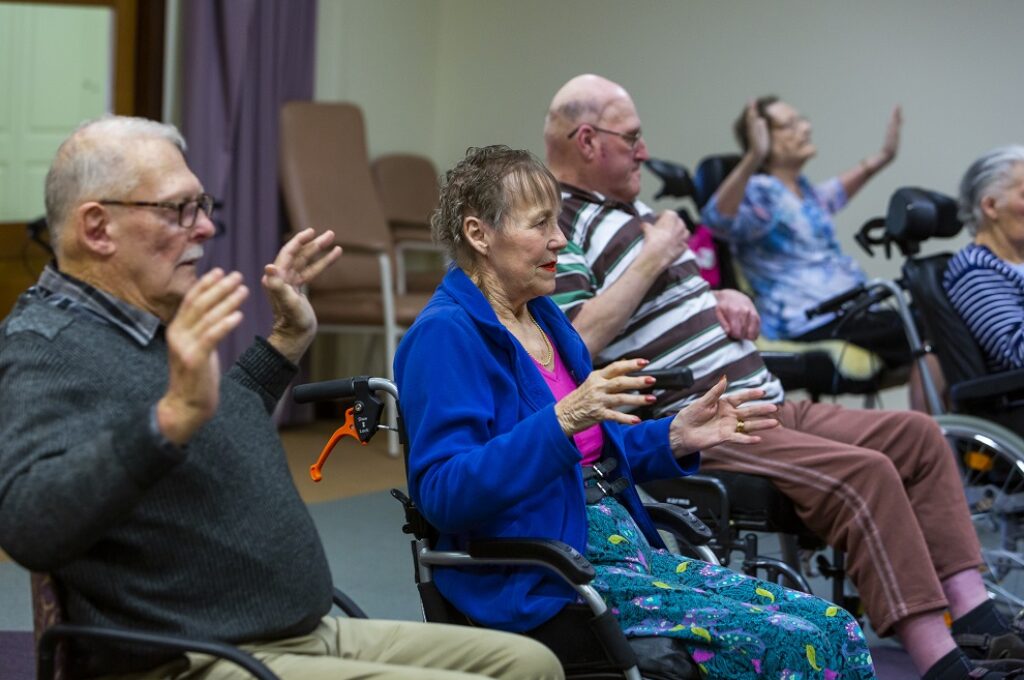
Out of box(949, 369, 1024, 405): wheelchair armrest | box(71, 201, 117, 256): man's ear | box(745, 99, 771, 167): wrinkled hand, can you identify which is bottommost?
box(949, 369, 1024, 405): wheelchair armrest

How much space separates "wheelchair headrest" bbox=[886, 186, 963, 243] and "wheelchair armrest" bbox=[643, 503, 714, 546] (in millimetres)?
1522

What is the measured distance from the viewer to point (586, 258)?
288 cm

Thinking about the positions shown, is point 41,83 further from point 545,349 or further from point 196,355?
point 196,355

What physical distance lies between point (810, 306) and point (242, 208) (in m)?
2.08

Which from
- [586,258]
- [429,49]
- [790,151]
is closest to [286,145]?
[429,49]

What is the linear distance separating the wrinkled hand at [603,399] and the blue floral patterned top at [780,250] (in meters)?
2.86

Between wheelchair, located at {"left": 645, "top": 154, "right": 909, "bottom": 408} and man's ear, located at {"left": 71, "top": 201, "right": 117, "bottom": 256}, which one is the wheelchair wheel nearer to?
wheelchair, located at {"left": 645, "top": 154, "right": 909, "bottom": 408}

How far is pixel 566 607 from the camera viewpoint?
2.02 m

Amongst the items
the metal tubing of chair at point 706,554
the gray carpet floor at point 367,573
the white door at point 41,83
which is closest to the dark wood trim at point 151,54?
the white door at point 41,83

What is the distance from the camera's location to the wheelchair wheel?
3.29m

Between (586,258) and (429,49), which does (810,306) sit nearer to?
(586,258)

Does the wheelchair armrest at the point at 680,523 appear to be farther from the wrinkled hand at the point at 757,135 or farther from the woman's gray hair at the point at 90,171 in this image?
the wrinkled hand at the point at 757,135

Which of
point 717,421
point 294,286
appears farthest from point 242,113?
point 294,286

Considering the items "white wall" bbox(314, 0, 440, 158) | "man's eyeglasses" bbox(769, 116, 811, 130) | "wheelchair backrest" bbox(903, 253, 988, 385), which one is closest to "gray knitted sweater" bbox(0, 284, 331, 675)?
"wheelchair backrest" bbox(903, 253, 988, 385)
